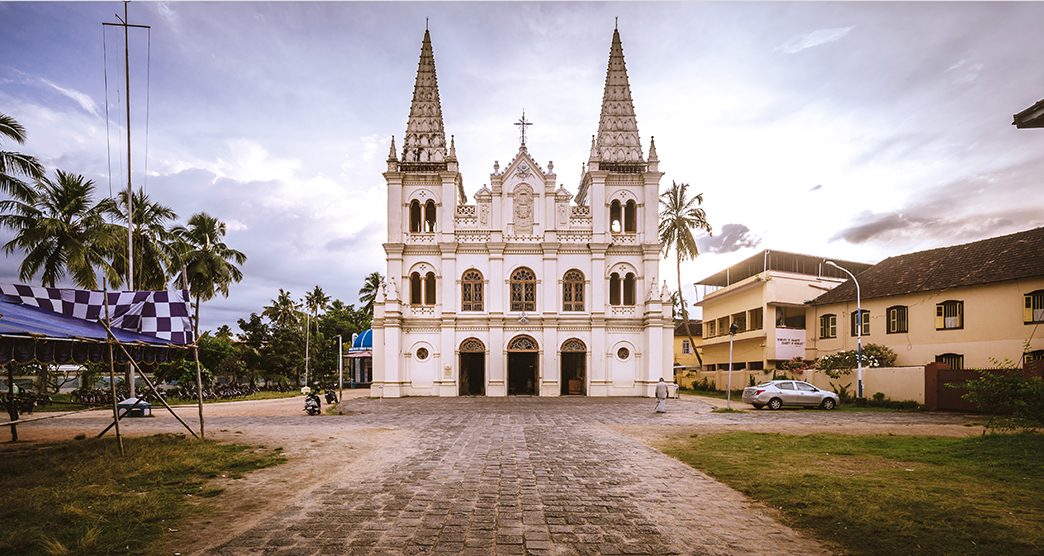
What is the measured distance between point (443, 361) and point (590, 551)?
28.1m

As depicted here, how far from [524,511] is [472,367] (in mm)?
29133

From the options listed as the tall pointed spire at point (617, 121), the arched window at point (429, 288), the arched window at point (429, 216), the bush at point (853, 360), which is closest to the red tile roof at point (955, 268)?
the bush at point (853, 360)

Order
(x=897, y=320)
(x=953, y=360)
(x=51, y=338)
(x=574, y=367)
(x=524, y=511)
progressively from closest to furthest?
(x=524, y=511)
(x=51, y=338)
(x=953, y=360)
(x=897, y=320)
(x=574, y=367)

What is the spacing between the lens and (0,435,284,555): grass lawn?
18.6 ft

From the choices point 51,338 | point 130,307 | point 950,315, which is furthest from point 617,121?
point 51,338

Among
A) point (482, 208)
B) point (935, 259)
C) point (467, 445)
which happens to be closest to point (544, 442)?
point (467, 445)

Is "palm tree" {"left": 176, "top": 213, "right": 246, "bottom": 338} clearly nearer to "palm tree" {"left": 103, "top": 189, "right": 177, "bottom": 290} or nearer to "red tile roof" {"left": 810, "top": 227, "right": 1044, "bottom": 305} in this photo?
"palm tree" {"left": 103, "top": 189, "right": 177, "bottom": 290}

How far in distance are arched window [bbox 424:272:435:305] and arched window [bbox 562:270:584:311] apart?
755 centimetres

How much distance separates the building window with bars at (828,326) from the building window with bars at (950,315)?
6.45 meters

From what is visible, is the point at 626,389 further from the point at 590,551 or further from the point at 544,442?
the point at 590,551

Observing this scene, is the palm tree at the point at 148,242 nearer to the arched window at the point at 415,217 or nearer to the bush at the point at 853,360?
the arched window at the point at 415,217

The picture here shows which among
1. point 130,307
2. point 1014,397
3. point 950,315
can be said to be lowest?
point 1014,397

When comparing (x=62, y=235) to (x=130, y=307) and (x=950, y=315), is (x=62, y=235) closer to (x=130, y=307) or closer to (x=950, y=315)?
(x=130, y=307)

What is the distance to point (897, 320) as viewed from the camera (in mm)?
30500
